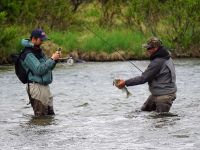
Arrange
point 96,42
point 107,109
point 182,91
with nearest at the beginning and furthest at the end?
point 107,109, point 182,91, point 96,42

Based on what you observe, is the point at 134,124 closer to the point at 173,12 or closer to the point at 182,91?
the point at 182,91

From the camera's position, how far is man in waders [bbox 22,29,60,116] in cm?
1184

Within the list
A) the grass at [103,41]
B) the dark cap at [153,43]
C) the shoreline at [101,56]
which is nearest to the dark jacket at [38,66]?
the dark cap at [153,43]

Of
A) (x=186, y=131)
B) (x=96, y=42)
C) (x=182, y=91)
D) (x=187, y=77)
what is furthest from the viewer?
(x=96, y=42)

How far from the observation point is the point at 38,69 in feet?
38.8

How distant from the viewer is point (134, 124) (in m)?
11.9

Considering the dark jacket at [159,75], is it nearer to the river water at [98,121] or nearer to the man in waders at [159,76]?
the man in waders at [159,76]

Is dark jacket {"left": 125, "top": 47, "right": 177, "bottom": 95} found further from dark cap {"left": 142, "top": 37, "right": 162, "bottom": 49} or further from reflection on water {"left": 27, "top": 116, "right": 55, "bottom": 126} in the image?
reflection on water {"left": 27, "top": 116, "right": 55, "bottom": 126}

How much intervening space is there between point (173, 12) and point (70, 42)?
478cm

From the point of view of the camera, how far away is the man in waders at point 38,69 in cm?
1184

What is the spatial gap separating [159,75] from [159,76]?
0.06 feet

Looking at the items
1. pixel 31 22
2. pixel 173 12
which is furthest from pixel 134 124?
pixel 31 22

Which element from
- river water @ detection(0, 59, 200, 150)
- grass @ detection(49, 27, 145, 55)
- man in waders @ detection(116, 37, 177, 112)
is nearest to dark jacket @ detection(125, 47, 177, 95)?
man in waders @ detection(116, 37, 177, 112)

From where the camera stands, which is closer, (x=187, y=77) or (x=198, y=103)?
(x=198, y=103)
